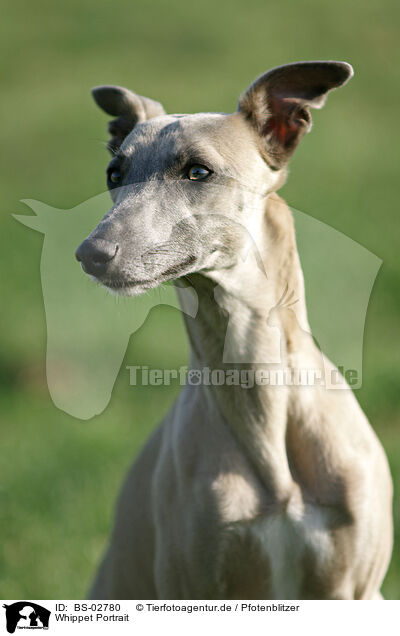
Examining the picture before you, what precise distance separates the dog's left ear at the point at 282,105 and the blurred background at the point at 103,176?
A: 677 millimetres

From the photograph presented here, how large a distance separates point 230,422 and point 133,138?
1007mm

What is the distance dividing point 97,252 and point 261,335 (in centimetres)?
73

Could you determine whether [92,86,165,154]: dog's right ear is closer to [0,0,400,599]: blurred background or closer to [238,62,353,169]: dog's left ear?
[0,0,400,599]: blurred background

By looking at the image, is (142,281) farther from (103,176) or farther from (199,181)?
(103,176)

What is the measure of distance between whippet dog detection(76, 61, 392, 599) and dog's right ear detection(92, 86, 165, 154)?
0.94 ft

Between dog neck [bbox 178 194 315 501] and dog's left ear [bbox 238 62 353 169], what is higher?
dog's left ear [bbox 238 62 353 169]

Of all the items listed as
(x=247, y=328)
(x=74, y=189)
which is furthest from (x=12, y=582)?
(x=74, y=189)

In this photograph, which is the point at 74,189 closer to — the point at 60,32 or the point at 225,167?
the point at 60,32

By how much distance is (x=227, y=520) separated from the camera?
2.68 m
